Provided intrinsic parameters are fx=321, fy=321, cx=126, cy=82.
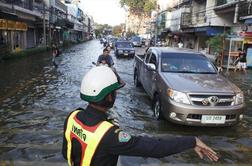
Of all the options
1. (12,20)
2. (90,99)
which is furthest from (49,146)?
(12,20)

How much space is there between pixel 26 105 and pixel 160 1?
7409 cm

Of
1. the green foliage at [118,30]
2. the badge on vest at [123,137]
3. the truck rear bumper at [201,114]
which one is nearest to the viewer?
the badge on vest at [123,137]

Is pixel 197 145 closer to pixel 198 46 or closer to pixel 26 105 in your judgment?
pixel 26 105

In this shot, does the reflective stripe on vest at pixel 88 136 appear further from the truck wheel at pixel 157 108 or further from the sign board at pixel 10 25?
the sign board at pixel 10 25

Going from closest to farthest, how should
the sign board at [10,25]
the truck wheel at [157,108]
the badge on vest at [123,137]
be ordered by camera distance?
the badge on vest at [123,137] < the truck wheel at [157,108] < the sign board at [10,25]

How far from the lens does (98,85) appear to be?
2.13 meters

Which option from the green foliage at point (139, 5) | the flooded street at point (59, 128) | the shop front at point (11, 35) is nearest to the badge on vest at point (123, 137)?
the flooded street at point (59, 128)

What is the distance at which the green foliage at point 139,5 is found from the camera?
83250mm

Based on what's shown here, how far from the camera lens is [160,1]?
79.3 m

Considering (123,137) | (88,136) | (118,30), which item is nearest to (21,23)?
(88,136)

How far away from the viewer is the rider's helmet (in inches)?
83.7

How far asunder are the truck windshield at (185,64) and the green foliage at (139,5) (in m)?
76.2

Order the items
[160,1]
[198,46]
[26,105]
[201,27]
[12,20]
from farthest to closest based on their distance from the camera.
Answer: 1. [160,1]
2. [198,46]
3. [201,27]
4. [12,20]
5. [26,105]

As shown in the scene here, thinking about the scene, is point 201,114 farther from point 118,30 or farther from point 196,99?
point 118,30
